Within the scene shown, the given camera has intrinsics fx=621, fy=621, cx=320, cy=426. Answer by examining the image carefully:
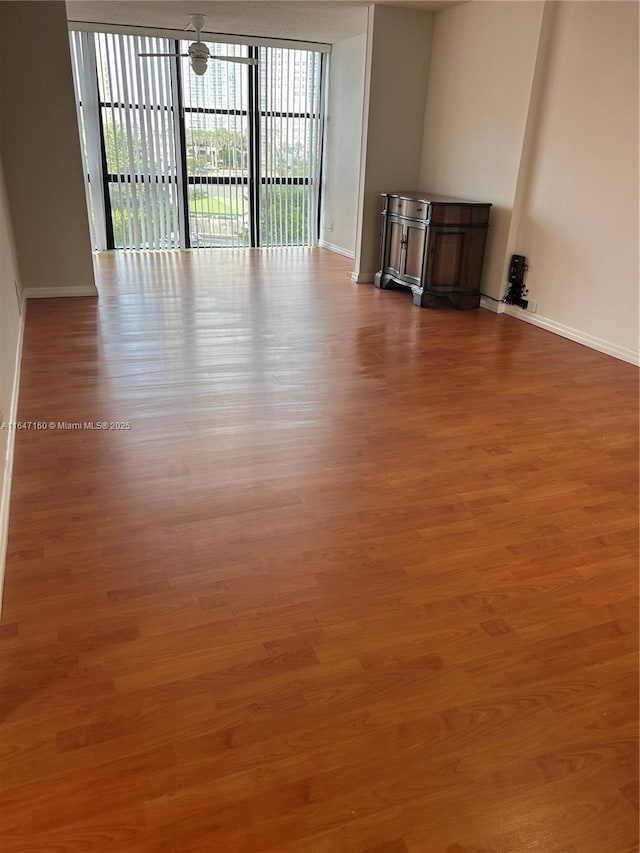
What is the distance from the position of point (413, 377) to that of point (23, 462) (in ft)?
8.10

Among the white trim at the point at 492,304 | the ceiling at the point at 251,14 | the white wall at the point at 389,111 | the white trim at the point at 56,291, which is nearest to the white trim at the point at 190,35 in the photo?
the ceiling at the point at 251,14

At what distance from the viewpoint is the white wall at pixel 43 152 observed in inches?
201

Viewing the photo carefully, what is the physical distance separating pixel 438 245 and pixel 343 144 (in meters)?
3.39

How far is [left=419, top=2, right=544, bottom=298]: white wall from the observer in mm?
5285

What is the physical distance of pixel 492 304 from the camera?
238 inches

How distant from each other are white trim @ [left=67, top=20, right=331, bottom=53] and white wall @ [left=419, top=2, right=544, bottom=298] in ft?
8.23

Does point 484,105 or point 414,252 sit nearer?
point 484,105

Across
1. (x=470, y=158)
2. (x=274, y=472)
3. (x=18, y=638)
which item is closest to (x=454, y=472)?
(x=274, y=472)

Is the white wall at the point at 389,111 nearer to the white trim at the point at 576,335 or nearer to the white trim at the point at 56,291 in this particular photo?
the white trim at the point at 576,335

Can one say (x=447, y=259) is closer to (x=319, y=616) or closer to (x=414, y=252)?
(x=414, y=252)

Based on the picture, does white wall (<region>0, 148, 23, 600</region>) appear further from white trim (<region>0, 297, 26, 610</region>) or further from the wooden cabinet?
the wooden cabinet

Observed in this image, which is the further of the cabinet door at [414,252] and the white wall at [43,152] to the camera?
the cabinet door at [414,252]

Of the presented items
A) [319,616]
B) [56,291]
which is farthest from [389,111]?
[319,616]

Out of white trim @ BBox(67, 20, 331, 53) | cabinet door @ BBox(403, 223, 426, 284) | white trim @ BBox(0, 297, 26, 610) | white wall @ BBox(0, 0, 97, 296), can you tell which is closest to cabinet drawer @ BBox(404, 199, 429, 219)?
cabinet door @ BBox(403, 223, 426, 284)
